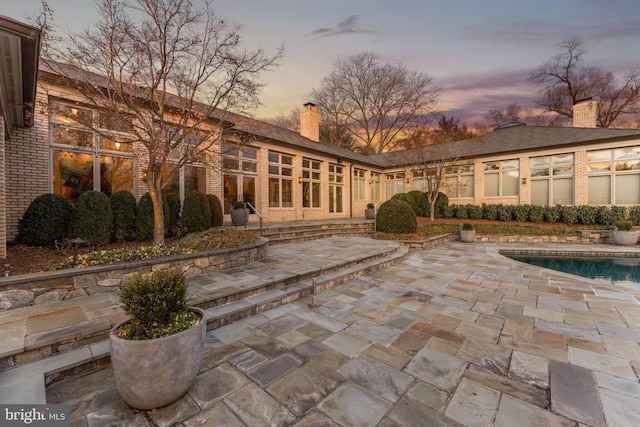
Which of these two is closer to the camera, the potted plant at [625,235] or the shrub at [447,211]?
the potted plant at [625,235]

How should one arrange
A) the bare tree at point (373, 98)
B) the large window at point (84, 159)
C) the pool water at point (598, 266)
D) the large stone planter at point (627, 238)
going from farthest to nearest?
the bare tree at point (373, 98), the large stone planter at point (627, 238), the large window at point (84, 159), the pool water at point (598, 266)

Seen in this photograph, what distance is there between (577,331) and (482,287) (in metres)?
1.70

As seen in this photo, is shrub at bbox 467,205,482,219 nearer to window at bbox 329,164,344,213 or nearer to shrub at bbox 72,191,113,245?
window at bbox 329,164,344,213

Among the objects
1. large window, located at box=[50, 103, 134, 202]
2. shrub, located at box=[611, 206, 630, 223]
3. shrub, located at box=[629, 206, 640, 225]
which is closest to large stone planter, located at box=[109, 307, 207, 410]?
large window, located at box=[50, 103, 134, 202]

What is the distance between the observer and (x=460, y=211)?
14.2m

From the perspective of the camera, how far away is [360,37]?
1142 centimetres

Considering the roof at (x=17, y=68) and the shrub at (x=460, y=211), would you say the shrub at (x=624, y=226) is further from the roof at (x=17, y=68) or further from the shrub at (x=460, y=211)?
the roof at (x=17, y=68)

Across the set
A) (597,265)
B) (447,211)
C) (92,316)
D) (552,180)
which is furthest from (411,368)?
(552,180)

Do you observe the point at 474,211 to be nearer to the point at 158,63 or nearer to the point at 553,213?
the point at 553,213

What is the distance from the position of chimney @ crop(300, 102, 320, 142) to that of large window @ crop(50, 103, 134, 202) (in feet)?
32.2

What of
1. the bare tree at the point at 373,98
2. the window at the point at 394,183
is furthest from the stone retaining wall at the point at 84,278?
the bare tree at the point at 373,98

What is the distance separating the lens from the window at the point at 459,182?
51.1ft

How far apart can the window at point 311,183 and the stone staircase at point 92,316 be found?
7.48m
